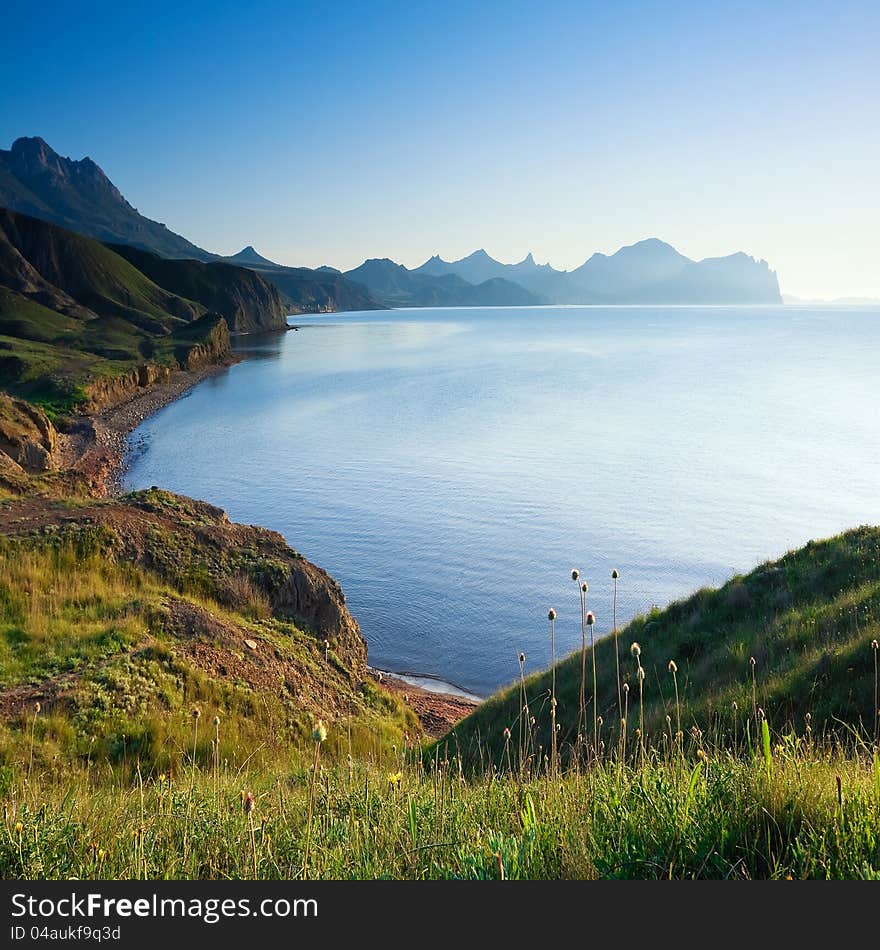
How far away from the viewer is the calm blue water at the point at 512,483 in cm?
2636

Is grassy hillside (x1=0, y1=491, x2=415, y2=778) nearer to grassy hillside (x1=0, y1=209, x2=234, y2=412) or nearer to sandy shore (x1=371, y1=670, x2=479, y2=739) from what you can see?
sandy shore (x1=371, y1=670, x2=479, y2=739)

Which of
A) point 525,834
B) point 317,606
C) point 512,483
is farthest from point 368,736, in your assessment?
point 512,483

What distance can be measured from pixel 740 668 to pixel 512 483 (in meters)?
31.0

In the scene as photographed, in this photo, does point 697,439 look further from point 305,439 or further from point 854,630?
point 854,630

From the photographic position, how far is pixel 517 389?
8406 centimetres

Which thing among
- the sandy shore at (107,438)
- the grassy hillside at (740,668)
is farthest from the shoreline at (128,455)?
the grassy hillside at (740,668)

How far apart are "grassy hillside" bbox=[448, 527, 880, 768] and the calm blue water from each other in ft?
26.2

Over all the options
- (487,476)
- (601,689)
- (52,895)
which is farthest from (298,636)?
(487,476)

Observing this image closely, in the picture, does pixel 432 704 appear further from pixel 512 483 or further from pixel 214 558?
pixel 512 483

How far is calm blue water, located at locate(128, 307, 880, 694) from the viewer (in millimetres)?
26359

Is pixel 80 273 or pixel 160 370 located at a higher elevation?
pixel 80 273

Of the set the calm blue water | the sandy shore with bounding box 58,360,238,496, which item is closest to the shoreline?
the sandy shore with bounding box 58,360,238,496

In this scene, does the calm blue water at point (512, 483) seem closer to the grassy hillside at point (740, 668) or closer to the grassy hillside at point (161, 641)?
the grassy hillside at point (161, 641)

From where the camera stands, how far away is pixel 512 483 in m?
42.0
